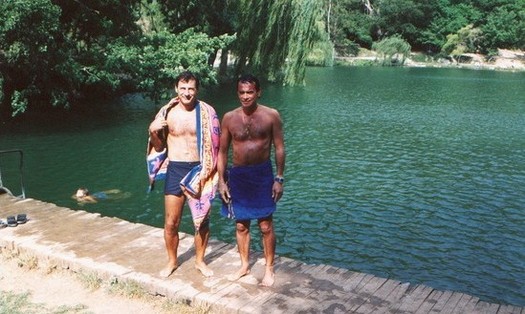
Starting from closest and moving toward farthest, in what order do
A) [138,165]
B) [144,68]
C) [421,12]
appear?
1. [138,165]
2. [144,68]
3. [421,12]

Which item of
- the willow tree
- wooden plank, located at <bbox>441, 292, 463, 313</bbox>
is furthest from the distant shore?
wooden plank, located at <bbox>441, 292, 463, 313</bbox>

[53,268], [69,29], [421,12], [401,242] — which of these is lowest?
[401,242]

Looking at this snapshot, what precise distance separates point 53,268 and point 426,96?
30.6 meters

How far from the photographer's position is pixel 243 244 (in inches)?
188

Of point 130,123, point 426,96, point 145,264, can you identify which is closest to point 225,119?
point 145,264

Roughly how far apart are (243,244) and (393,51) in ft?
204

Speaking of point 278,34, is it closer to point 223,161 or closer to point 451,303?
point 223,161

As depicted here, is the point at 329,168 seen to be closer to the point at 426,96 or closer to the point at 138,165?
the point at 138,165

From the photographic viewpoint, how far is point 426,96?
32656mm

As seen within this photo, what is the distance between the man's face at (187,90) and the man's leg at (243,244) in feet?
4.03

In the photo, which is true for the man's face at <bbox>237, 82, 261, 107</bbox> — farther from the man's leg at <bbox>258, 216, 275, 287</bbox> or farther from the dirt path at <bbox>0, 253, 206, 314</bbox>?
the dirt path at <bbox>0, 253, 206, 314</bbox>

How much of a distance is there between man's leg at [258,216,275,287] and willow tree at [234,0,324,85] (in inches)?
755

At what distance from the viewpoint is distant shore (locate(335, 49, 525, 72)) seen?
62156 mm

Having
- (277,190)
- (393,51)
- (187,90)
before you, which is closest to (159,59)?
(187,90)
